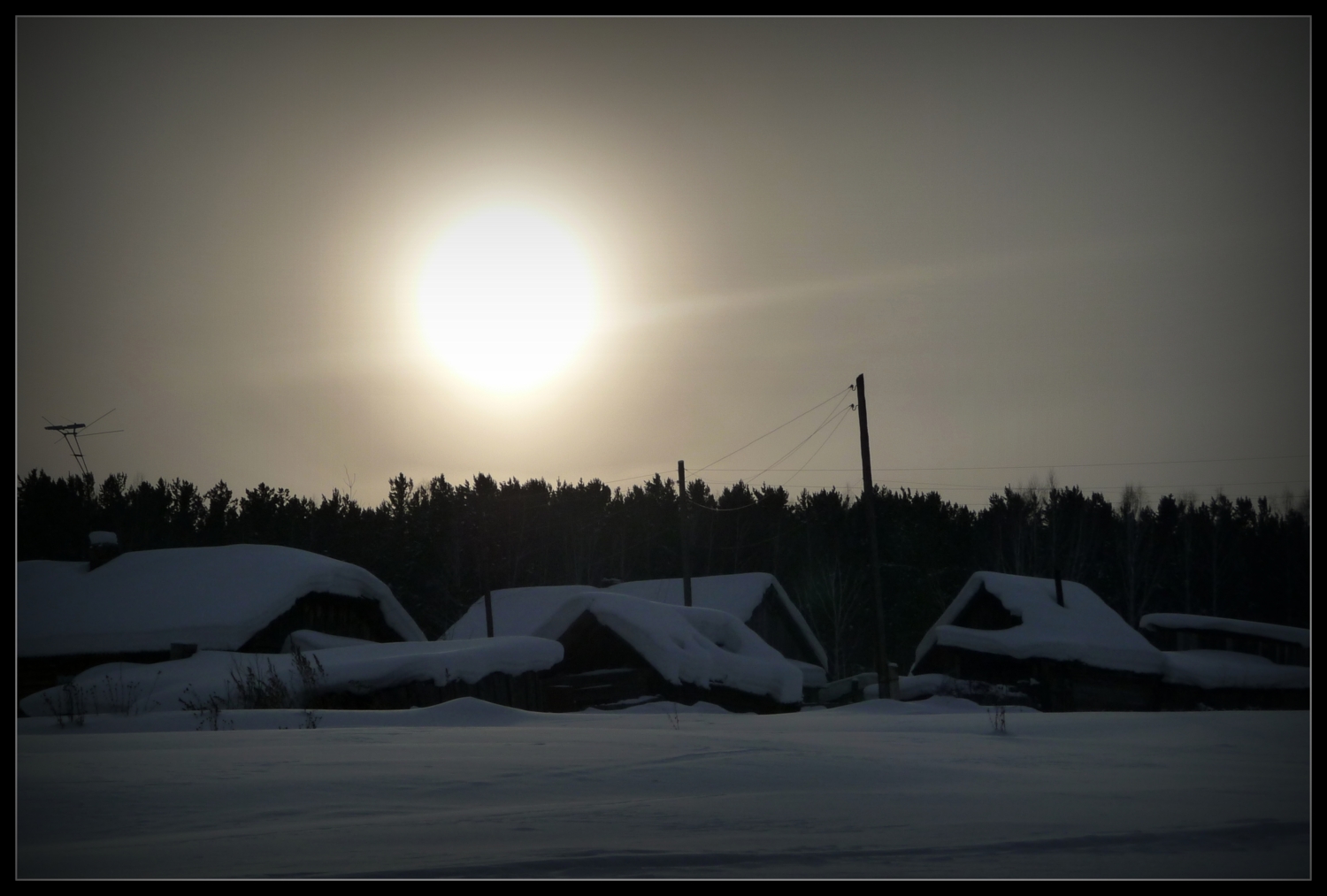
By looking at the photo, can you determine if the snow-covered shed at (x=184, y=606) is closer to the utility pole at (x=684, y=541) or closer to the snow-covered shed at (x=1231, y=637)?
the utility pole at (x=684, y=541)

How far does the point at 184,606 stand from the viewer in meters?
Result: 25.8

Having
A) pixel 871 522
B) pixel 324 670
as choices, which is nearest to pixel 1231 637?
pixel 871 522

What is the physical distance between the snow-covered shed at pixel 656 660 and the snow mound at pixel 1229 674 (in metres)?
12.5

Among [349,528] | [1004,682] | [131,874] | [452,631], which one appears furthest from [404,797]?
[349,528]

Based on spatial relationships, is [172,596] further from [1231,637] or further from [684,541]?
[1231,637]

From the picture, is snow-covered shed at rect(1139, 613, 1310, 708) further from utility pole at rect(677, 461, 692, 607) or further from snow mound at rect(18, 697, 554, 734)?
snow mound at rect(18, 697, 554, 734)

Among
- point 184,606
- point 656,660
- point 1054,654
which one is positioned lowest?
point 1054,654

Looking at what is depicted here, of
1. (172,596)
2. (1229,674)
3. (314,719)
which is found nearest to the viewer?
(314,719)

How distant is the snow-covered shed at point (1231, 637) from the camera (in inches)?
1240

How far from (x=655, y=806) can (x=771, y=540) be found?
200 feet

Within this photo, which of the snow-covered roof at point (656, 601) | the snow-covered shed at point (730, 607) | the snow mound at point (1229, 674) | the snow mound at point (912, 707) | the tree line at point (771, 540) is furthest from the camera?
the tree line at point (771, 540)

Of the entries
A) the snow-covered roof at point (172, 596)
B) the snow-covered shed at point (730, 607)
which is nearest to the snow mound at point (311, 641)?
the snow-covered roof at point (172, 596)

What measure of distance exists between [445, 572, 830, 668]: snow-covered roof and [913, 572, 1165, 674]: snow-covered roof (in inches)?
329
